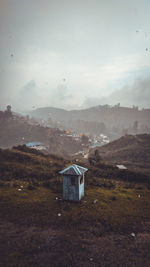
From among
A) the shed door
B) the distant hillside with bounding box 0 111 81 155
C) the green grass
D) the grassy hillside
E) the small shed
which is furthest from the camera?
the distant hillside with bounding box 0 111 81 155

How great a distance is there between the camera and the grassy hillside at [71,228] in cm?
700

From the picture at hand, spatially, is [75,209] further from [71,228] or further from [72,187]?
[71,228]

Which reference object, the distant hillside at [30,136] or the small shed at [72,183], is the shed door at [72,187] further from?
the distant hillside at [30,136]

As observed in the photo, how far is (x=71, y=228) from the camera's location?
902 cm

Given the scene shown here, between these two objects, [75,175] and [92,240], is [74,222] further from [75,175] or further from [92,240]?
[75,175]

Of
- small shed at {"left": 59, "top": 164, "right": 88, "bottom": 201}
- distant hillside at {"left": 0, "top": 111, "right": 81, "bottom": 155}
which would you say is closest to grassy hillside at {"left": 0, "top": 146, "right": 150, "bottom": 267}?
small shed at {"left": 59, "top": 164, "right": 88, "bottom": 201}

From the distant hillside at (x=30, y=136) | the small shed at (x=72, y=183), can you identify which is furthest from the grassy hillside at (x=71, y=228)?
the distant hillside at (x=30, y=136)

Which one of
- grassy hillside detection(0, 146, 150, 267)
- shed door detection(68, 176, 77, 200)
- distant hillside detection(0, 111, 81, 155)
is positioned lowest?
grassy hillside detection(0, 146, 150, 267)

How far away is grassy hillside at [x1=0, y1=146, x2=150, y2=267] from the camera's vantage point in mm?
7001

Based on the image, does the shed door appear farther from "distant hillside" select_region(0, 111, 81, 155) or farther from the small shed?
"distant hillside" select_region(0, 111, 81, 155)

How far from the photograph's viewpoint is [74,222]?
9539 millimetres

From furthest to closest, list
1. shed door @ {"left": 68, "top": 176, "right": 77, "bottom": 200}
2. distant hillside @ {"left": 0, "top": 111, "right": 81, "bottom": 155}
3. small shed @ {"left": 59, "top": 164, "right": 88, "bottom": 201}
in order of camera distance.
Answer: distant hillside @ {"left": 0, "top": 111, "right": 81, "bottom": 155} < shed door @ {"left": 68, "top": 176, "right": 77, "bottom": 200} < small shed @ {"left": 59, "top": 164, "right": 88, "bottom": 201}

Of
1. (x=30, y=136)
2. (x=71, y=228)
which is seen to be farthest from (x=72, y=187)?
(x=30, y=136)

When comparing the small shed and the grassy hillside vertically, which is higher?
the small shed
